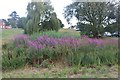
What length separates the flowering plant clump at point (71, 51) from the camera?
561 centimetres

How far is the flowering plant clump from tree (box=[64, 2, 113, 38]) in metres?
5.74

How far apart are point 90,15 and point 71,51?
268 inches

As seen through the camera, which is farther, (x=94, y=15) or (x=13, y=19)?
(x=94, y=15)

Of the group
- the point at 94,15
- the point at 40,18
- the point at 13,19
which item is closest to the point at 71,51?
the point at 13,19

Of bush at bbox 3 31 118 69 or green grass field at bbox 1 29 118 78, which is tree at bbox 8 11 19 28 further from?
green grass field at bbox 1 29 118 78

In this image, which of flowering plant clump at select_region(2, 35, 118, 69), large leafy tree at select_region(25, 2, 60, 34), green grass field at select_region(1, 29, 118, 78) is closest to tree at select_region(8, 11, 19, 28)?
large leafy tree at select_region(25, 2, 60, 34)

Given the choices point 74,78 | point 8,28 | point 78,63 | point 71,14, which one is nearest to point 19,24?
point 8,28

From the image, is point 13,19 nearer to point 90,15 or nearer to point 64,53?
point 64,53

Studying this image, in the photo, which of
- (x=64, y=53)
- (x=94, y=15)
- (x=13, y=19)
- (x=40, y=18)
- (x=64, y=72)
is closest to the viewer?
(x=64, y=72)

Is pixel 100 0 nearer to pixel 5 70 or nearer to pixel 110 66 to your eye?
pixel 110 66

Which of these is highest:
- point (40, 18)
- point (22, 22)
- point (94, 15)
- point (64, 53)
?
point (94, 15)

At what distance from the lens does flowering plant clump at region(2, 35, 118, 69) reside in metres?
5.61

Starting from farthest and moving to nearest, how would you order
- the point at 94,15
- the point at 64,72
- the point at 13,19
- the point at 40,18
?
the point at 94,15 → the point at 40,18 → the point at 13,19 → the point at 64,72

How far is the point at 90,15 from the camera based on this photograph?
12398 mm
